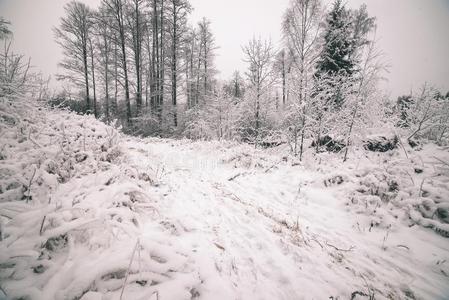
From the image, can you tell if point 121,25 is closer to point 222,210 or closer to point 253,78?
point 253,78

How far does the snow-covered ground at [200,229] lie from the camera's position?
1603mm

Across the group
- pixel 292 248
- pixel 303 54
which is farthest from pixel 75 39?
pixel 292 248

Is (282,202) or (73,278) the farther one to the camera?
(282,202)

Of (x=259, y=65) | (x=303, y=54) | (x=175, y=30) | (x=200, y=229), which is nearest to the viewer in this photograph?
(x=200, y=229)

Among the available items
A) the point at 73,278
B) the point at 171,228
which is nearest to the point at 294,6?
the point at 171,228

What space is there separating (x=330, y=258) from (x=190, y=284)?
193 cm

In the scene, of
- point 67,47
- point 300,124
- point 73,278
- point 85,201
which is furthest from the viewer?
point 67,47

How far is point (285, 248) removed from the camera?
2664 millimetres

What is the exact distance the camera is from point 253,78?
1171 cm

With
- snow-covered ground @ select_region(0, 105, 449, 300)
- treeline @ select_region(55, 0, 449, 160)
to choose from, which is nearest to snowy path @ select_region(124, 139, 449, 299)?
snow-covered ground @ select_region(0, 105, 449, 300)

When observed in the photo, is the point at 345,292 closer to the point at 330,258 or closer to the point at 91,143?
the point at 330,258

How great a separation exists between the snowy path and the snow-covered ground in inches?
0.6

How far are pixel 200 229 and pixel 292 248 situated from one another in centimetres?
128

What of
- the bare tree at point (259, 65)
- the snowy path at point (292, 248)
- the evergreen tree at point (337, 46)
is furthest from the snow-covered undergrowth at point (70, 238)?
the evergreen tree at point (337, 46)
